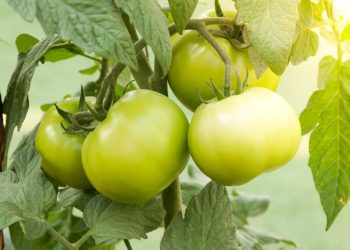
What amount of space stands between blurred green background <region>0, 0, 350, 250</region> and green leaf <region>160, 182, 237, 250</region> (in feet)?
4.26

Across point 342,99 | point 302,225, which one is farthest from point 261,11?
point 302,225

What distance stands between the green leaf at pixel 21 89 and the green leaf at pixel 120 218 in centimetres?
10

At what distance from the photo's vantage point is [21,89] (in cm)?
59

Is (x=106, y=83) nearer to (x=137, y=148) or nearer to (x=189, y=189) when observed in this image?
(x=137, y=148)

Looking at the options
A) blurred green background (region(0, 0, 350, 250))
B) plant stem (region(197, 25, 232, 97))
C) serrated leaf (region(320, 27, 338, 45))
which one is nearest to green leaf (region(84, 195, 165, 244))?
plant stem (region(197, 25, 232, 97))

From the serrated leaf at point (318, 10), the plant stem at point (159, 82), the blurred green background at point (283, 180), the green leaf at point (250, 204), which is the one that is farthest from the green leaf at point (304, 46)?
the blurred green background at point (283, 180)

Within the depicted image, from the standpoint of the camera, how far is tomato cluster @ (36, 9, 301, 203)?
1.63ft

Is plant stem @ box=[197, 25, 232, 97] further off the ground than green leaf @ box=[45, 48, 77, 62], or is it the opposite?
plant stem @ box=[197, 25, 232, 97]

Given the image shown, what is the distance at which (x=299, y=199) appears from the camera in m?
2.20

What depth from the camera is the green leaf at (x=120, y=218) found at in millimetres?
560

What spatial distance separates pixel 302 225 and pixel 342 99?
1504 millimetres

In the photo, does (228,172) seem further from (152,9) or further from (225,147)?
(152,9)

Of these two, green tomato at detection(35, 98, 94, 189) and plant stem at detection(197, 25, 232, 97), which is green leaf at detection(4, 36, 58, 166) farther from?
plant stem at detection(197, 25, 232, 97)

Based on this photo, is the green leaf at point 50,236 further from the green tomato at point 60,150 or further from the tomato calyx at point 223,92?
the tomato calyx at point 223,92
